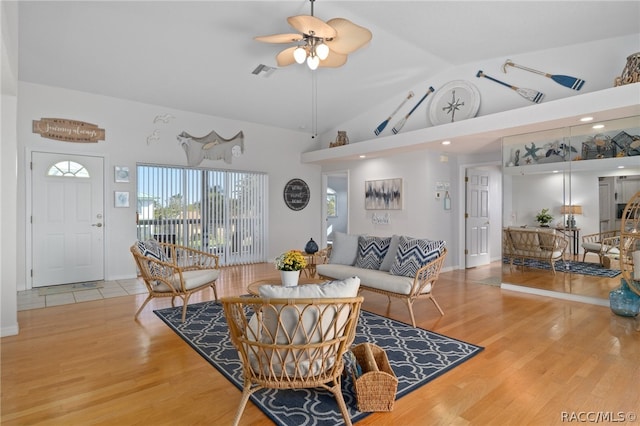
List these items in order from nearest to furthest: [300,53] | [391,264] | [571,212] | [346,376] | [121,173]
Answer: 1. [346,376]
2. [300,53]
3. [391,264]
4. [571,212]
5. [121,173]

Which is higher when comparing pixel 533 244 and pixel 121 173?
pixel 121 173

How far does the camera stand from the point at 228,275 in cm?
620

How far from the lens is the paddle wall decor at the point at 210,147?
6.48 m

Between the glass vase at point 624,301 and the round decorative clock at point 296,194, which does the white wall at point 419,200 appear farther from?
the glass vase at point 624,301

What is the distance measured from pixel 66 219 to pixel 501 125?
655 centimetres

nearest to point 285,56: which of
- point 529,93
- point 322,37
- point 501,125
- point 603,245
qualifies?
point 322,37

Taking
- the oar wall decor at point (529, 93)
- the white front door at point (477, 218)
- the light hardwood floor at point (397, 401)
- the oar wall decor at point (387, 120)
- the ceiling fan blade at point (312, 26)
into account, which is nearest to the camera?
the light hardwood floor at point (397, 401)

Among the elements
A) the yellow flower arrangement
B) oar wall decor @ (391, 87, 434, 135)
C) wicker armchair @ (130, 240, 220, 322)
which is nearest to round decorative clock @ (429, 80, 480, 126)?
oar wall decor @ (391, 87, 434, 135)

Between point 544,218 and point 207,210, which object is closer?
point 544,218

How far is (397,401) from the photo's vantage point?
7.20ft

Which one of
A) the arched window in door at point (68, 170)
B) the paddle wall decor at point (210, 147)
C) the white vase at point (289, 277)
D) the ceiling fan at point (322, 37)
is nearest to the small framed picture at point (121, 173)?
the arched window in door at point (68, 170)

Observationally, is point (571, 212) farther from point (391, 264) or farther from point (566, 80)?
point (391, 264)

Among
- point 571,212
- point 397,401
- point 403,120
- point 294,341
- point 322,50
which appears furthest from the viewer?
point 403,120

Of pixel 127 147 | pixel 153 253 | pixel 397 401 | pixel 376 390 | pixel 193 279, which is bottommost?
pixel 397 401
